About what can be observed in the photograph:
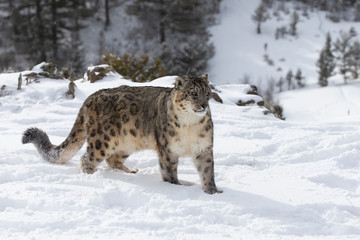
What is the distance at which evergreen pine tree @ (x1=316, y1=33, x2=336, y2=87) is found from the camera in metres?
33.1

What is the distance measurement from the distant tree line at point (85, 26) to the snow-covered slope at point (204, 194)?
23.0 m

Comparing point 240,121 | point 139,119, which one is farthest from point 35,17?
point 139,119

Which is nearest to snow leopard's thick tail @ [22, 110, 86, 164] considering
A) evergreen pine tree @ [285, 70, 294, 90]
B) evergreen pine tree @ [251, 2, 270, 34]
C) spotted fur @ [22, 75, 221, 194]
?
spotted fur @ [22, 75, 221, 194]

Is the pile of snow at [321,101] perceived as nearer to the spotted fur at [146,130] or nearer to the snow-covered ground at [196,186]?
the snow-covered ground at [196,186]

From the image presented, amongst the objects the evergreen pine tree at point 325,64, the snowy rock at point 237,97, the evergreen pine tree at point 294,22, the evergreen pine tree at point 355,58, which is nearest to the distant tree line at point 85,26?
the evergreen pine tree at point 294,22

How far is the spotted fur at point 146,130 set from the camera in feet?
15.9

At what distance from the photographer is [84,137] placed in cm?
591

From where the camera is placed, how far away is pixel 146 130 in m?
5.46

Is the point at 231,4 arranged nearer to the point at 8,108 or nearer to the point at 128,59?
the point at 128,59

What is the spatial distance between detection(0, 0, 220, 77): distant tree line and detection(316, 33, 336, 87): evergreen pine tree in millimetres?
8127

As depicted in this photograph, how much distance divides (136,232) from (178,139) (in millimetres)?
1466

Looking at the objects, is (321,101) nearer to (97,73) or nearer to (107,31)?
(107,31)

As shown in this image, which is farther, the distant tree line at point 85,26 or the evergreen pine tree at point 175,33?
the evergreen pine tree at point 175,33

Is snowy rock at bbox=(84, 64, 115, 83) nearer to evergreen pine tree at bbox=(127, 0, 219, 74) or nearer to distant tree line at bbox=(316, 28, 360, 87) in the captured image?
evergreen pine tree at bbox=(127, 0, 219, 74)
